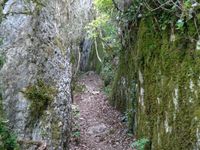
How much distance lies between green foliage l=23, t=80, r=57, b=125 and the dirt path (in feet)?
7.68

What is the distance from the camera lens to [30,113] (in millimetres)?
5738

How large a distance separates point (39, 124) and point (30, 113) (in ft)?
0.88

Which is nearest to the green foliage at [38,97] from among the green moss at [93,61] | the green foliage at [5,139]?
the green foliage at [5,139]

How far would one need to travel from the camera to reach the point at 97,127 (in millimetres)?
9602

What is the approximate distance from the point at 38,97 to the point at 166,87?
8.10 feet

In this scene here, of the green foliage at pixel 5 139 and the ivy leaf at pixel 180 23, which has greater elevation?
the ivy leaf at pixel 180 23

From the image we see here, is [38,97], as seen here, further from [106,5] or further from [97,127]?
[106,5]

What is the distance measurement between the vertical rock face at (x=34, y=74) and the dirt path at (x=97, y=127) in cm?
199

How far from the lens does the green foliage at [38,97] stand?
18.9ft

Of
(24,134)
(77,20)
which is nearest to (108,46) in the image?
(77,20)

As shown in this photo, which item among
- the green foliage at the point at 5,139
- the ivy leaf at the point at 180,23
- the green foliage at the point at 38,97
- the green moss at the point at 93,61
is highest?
the green moss at the point at 93,61

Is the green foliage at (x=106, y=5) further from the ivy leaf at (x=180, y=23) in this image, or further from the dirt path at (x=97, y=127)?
the ivy leaf at (x=180, y=23)

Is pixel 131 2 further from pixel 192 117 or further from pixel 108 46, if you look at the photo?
pixel 108 46

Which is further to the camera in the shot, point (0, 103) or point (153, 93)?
point (153, 93)
